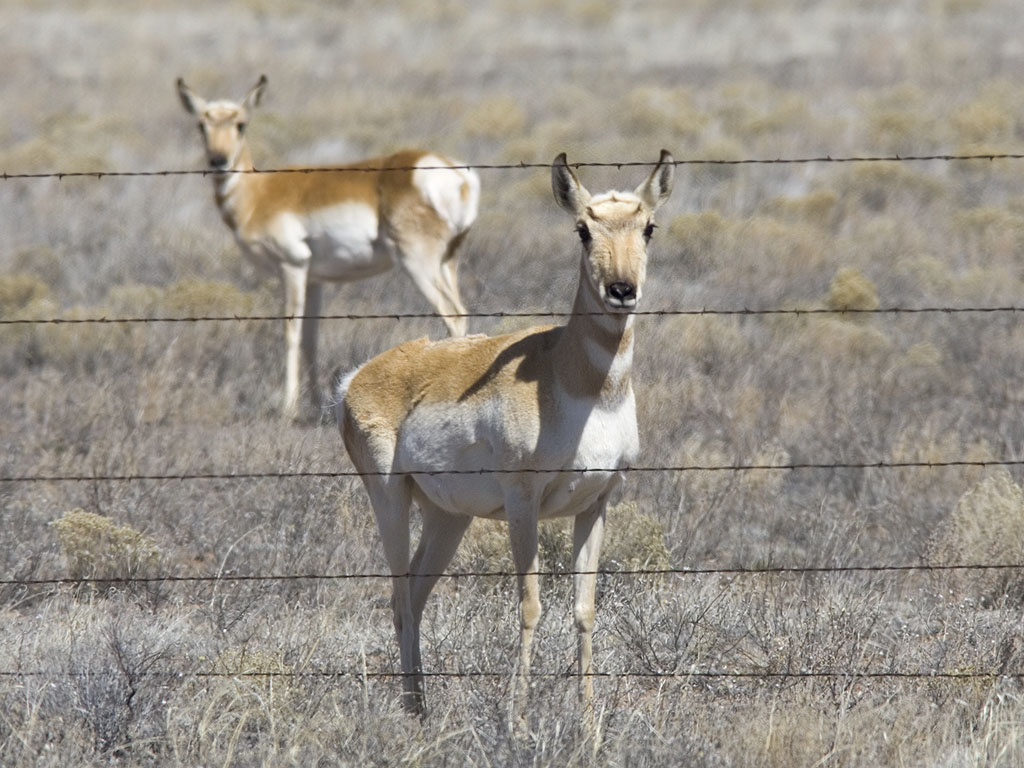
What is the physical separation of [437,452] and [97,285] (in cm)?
890

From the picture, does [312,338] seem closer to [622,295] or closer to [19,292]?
[19,292]

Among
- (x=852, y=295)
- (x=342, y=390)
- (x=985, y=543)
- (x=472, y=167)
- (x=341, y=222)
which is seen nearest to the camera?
(x=342, y=390)

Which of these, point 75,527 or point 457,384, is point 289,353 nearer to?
point 75,527

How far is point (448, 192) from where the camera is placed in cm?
1075

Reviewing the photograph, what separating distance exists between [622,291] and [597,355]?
459 mm

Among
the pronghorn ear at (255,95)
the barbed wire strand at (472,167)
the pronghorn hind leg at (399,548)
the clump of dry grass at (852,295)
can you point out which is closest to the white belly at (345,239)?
A: the barbed wire strand at (472,167)

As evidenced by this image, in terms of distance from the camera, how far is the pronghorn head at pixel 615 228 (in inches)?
187

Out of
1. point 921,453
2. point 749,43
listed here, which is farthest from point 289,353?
point 749,43

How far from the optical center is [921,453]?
27.5 ft

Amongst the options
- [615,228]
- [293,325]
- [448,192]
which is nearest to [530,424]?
[615,228]

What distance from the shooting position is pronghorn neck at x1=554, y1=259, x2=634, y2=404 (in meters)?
5.08

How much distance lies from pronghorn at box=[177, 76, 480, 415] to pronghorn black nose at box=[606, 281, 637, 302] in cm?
562

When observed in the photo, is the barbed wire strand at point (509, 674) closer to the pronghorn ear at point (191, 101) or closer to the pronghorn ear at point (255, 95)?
the pronghorn ear at point (191, 101)

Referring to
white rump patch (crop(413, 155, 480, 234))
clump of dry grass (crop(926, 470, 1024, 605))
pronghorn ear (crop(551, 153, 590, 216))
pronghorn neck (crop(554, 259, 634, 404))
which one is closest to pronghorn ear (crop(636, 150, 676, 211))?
pronghorn ear (crop(551, 153, 590, 216))
